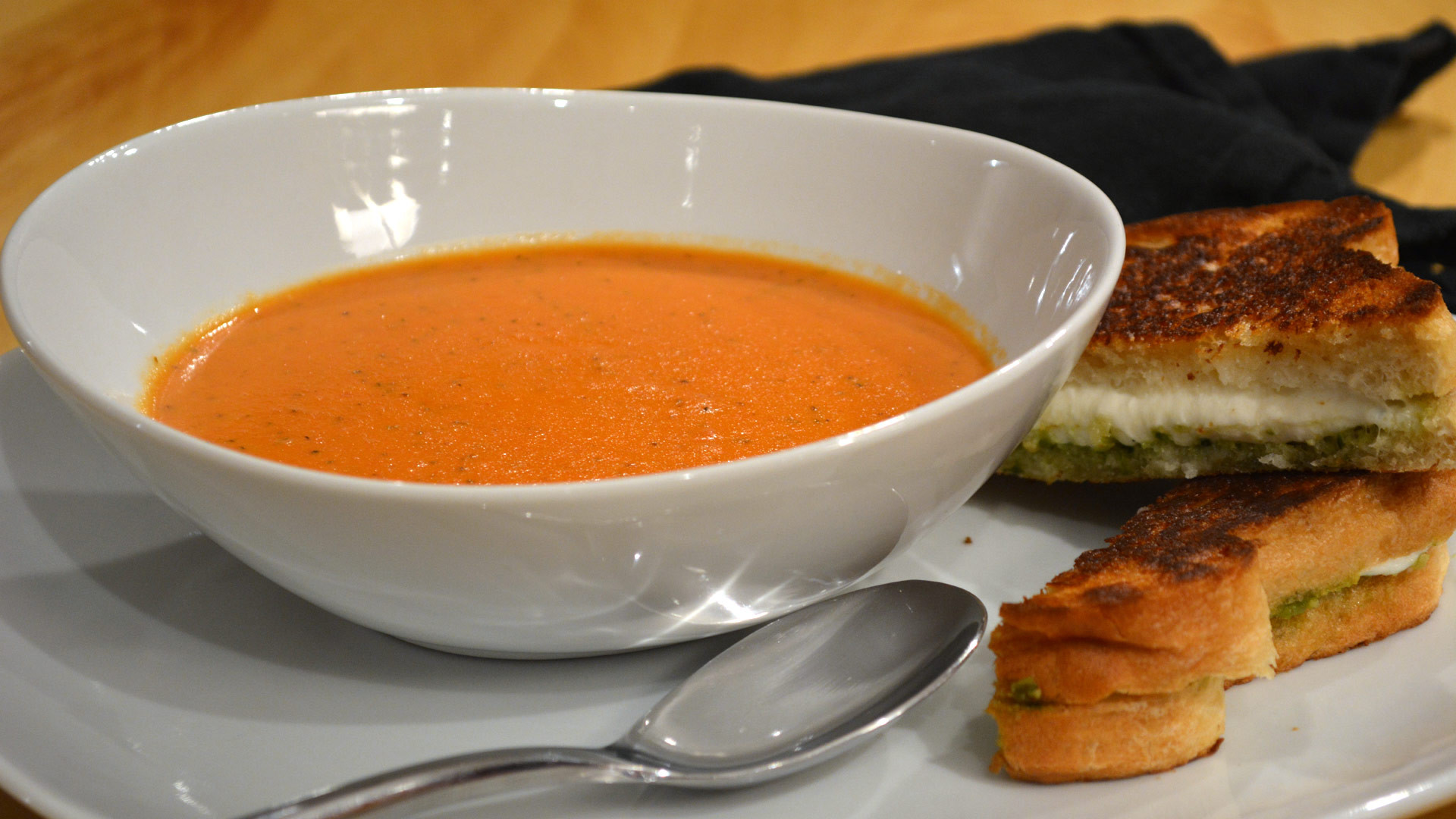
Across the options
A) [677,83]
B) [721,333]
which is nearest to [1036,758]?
[721,333]

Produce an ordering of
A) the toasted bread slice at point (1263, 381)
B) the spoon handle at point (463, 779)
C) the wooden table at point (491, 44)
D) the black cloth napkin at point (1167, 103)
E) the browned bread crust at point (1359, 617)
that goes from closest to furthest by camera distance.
Answer: the spoon handle at point (463, 779) → the browned bread crust at point (1359, 617) → the toasted bread slice at point (1263, 381) → the black cloth napkin at point (1167, 103) → the wooden table at point (491, 44)

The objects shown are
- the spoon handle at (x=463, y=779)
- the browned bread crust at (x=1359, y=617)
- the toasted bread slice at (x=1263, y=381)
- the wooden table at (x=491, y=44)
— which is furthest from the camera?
the wooden table at (x=491, y=44)

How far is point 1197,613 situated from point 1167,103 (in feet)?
6.09

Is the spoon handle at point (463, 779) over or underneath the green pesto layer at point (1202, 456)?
over

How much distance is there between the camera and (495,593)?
3.61 ft

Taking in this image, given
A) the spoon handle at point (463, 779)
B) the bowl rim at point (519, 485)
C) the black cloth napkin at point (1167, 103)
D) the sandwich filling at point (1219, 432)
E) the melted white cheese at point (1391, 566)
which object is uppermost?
the bowl rim at point (519, 485)

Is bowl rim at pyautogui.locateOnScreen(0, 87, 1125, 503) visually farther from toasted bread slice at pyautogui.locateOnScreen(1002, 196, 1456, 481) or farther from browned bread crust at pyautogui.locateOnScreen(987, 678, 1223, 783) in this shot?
browned bread crust at pyautogui.locateOnScreen(987, 678, 1223, 783)

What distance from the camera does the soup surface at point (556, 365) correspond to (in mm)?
1471

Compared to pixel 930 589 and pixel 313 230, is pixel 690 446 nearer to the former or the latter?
pixel 930 589

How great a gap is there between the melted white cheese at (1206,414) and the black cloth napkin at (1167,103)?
0.84 meters

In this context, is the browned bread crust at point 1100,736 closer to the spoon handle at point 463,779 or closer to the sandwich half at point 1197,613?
the sandwich half at point 1197,613

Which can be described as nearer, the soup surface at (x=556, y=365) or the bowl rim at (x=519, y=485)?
the bowl rim at (x=519, y=485)

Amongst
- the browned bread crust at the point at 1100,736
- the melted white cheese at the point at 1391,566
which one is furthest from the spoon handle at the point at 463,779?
the melted white cheese at the point at 1391,566

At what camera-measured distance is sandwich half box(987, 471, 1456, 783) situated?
1146 millimetres
